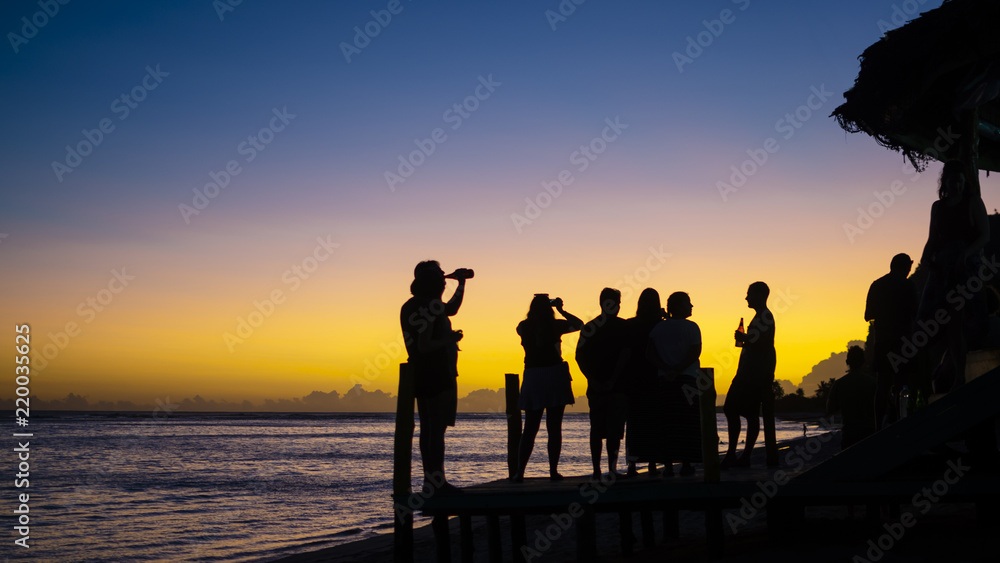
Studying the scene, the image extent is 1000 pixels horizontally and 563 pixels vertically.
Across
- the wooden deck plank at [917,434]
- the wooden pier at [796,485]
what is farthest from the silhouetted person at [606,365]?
the wooden deck plank at [917,434]

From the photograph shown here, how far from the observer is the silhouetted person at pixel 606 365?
24.6 feet

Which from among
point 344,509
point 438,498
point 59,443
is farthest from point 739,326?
point 59,443

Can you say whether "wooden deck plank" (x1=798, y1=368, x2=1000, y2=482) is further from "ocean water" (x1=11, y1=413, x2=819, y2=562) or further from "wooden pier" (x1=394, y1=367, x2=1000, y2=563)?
"ocean water" (x1=11, y1=413, x2=819, y2=562)

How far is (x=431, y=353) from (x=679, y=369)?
99.0 inches

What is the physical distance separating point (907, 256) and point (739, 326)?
1.84m

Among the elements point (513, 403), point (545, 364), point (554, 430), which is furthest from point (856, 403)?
point (513, 403)

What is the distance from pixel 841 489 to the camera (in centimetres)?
650

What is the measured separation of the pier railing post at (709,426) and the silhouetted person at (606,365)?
0.86 m

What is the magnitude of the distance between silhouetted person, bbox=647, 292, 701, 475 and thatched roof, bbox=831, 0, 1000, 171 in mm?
3926

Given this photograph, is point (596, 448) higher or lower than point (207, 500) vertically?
higher

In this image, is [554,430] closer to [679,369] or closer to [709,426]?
[679,369]

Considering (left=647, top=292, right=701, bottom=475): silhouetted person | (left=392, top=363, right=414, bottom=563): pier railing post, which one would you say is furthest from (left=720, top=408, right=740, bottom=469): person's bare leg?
(left=392, top=363, right=414, bottom=563): pier railing post

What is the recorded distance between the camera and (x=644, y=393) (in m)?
7.66

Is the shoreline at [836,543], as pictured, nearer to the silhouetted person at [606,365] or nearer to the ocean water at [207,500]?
the silhouetted person at [606,365]
